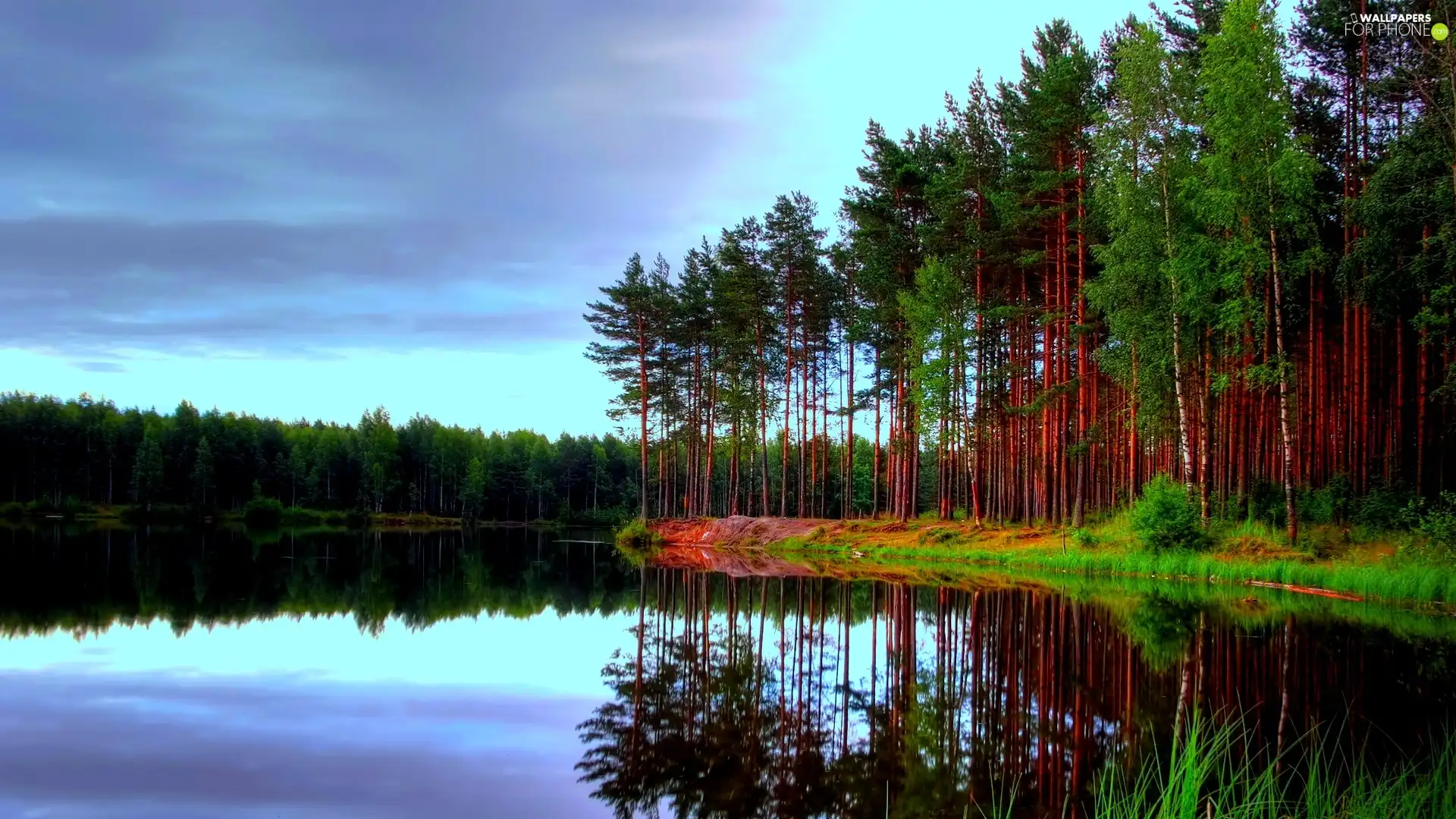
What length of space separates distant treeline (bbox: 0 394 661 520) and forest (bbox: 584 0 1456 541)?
227ft

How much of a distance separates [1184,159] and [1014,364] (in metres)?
9.66

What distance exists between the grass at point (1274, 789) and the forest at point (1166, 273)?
15781 millimetres

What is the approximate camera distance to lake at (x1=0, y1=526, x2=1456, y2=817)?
7.51m

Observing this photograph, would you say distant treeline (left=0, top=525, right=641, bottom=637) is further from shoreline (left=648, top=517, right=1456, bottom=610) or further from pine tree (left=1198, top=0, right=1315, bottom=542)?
pine tree (left=1198, top=0, right=1315, bottom=542)

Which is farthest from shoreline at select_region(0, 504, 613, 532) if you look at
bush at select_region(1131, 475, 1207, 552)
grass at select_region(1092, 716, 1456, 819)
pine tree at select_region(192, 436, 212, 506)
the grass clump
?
grass at select_region(1092, 716, 1456, 819)

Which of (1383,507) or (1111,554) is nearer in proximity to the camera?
(1383,507)

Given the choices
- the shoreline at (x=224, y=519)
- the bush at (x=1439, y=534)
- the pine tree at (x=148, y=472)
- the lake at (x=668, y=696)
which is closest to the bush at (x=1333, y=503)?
the bush at (x=1439, y=534)

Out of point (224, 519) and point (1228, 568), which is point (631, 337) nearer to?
point (1228, 568)

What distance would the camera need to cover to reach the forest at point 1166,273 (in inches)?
890

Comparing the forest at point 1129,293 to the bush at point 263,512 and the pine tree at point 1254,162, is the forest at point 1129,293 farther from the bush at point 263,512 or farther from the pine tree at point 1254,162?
the bush at point 263,512

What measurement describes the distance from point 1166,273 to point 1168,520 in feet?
22.0

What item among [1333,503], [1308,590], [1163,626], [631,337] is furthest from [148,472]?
[1308,590]

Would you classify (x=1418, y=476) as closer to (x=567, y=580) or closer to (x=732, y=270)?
(x=567, y=580)

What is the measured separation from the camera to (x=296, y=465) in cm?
9750
